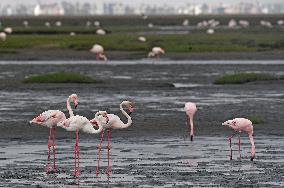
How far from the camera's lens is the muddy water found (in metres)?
23.3

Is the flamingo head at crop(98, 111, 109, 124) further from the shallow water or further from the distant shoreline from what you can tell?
the distant shoreline

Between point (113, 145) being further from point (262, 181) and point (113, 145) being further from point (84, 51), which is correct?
point (84, 51)

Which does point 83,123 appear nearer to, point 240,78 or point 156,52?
point 240,78

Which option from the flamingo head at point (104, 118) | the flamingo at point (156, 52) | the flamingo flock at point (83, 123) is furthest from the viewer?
the flamingo at point (156, 52)

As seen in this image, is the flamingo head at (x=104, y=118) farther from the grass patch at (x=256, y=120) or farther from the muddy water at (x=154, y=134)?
the grass patch at (x=256, y=120)

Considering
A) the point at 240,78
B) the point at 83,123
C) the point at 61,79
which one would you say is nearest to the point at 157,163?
the point at 83,123

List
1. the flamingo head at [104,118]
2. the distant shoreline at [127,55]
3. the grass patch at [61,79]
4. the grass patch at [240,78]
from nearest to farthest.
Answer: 1. the flamingo head at [104,118]
2. the grass patch at [61,79]
3. the grass patch at [240,78]
4. the distant shoreline at [127,55]

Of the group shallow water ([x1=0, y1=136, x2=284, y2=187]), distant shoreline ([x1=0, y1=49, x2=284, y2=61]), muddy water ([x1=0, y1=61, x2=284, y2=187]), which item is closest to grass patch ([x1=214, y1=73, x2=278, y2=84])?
muddy water ([x1=0, y1=61, x2=284, y2=187])

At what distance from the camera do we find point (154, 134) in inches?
1240

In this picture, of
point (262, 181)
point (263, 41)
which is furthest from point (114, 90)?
point (263, 41)

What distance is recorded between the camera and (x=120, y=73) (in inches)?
2281

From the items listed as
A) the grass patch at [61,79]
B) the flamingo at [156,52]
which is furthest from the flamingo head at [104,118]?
the flamingo at [156,52]

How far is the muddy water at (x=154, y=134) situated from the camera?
2333 cm

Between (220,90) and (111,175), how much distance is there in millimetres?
23701
